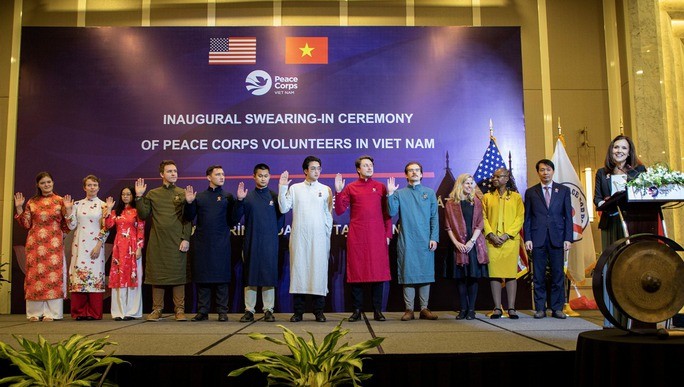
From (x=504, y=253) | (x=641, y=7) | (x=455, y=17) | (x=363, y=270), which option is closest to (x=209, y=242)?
(x=363, y=270)

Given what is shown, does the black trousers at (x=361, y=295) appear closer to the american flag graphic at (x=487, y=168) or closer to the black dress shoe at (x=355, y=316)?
the black dress shoe at (x=355, y=316)

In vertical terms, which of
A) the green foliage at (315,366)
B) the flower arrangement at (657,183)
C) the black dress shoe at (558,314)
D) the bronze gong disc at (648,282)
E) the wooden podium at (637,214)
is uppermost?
the flower arrangement at (657,183)

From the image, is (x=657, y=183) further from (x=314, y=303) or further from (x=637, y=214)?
(x=314, y=303)

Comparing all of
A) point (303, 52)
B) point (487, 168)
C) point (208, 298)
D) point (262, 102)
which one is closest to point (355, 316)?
point (208, 298)

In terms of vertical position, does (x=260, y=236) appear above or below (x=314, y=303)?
above

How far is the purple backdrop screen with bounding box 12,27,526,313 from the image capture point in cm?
681

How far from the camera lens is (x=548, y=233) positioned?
5.73m

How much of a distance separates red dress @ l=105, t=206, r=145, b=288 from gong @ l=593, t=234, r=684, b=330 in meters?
4.31

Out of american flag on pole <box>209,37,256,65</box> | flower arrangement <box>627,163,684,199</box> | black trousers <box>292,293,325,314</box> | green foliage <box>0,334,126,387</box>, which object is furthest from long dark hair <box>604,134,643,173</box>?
american flag on pole <box>209,37,256,65</box>

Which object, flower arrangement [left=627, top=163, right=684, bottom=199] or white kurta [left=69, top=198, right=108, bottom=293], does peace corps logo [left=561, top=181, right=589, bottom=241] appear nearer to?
flower arrangement [left=627, top=163, right=684, bottom=199]

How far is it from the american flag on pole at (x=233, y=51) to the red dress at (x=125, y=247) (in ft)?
6.43

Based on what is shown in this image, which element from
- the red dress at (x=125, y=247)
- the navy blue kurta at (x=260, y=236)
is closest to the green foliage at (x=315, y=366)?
the navy blue kurta at (x=260, y=236)

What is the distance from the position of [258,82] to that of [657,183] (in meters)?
4.47

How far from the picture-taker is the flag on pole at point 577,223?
645 cm
